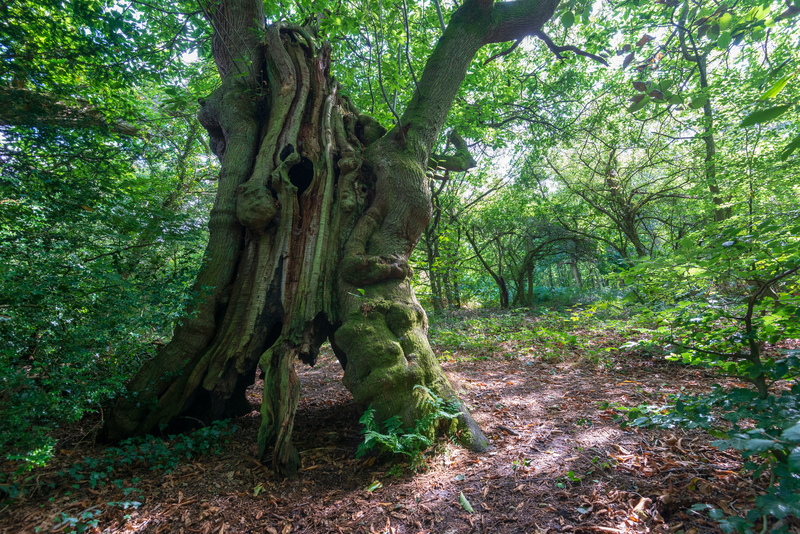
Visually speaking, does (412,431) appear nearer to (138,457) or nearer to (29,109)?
(138,457)

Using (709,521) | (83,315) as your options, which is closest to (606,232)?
(709,521)

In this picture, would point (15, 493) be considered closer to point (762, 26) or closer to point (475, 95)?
point (762, 26)

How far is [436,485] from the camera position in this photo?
2.17 meters

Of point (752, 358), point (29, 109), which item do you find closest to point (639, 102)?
point (752, 358)

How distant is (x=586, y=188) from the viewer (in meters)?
10.4

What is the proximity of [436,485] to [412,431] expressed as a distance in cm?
38

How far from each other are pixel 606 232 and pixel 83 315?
13.9 metres

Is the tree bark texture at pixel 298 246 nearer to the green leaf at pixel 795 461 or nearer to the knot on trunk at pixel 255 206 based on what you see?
the knot on trunk at pixel 255 206

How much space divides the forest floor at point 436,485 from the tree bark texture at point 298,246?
0.96 ft

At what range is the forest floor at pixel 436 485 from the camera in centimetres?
177

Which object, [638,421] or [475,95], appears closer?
[638,421]

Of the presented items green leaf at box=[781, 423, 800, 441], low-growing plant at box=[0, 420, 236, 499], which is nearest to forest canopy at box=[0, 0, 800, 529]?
green leaf at box=[781, 423, 800, 441]

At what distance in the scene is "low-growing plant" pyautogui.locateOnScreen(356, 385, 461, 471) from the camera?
2.31m

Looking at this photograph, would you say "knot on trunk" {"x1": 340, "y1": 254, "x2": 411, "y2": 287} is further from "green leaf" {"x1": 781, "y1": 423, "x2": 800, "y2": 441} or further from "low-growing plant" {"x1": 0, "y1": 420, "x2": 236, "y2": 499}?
"green leaf" {"x1": 781, "y1": 423, "x2": 800, "y2": 441}
